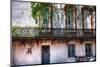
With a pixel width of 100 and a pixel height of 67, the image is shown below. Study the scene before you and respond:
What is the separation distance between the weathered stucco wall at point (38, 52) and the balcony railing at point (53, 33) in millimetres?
89

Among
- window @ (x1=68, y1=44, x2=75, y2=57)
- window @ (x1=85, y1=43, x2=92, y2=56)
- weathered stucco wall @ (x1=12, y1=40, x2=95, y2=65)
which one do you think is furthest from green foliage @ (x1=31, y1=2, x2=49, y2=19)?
window @ (x1=85, y1=43, x2=92, y2=56)

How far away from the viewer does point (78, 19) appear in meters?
2.76

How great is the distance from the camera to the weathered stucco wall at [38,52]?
8.12ft

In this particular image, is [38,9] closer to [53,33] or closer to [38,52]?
[53,33]

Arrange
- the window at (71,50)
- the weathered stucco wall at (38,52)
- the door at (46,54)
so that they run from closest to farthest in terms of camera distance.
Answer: the weathered stucco wall at (38,52)
the door at (46,54)
the window at (71,50)

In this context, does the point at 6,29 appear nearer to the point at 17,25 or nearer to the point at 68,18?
the point at 17,25

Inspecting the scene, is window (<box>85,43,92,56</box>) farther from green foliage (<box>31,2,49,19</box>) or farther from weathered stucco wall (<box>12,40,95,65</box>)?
green foliage (<box>31,2,49,19</box>)

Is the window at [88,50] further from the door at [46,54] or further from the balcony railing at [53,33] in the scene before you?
the door at [46,54]

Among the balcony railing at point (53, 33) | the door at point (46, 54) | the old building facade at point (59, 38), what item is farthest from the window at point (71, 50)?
the door at point (46, 54)

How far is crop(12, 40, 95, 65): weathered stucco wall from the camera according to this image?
247cm

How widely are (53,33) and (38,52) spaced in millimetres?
314

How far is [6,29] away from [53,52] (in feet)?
2.21

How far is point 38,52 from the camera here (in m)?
2.57

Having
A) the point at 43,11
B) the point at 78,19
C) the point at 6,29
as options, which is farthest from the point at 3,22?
the point at 78,19
